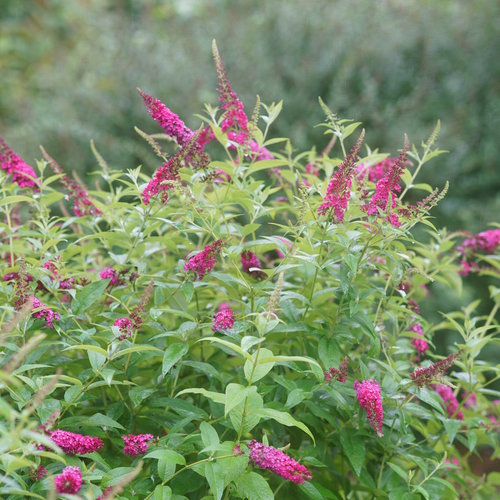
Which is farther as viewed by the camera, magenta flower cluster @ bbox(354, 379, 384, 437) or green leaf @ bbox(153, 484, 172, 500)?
magenta flower cluster @ bbox(354, 379, 384, 437)

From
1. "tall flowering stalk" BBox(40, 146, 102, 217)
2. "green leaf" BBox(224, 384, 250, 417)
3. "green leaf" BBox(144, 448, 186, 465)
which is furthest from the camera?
"tall flowering stalk" BBox(40, 146, 102, 217)

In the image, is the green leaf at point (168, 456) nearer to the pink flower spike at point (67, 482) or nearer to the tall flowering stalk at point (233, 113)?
the pink flower spike at point (67, 482)

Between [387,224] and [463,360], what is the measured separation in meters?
0.80

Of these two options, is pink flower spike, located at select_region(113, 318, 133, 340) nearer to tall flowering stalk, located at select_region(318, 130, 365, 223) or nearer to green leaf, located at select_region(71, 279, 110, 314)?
green leaf, located at select_region(71, 279, 110, 314)

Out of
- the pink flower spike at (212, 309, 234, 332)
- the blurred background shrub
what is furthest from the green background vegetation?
the pink flower spike at (212, 309, 234, 332)

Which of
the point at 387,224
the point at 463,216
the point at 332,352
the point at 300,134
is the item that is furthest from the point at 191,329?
the point at 463,216

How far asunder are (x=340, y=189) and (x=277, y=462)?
0.76 m

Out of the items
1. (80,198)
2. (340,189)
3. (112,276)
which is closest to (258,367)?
(340,189)

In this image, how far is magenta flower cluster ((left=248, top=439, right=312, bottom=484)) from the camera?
153 cm

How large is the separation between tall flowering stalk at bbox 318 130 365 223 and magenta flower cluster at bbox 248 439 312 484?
0.70 metres

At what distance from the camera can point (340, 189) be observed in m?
1.84

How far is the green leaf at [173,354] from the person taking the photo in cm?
175

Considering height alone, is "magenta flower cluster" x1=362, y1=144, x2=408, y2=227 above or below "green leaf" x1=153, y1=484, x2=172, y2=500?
above

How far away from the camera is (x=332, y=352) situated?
1935 mm
